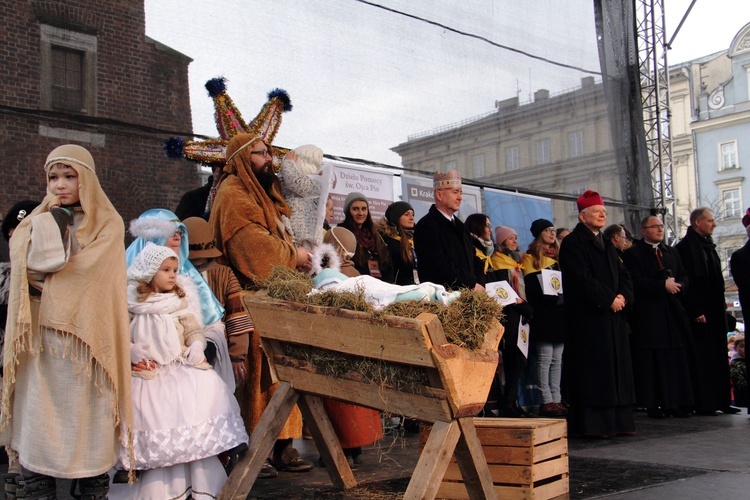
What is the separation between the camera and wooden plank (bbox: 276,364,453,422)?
3492mm

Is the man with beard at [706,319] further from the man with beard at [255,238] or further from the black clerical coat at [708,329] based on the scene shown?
the man with beard at [255,238]

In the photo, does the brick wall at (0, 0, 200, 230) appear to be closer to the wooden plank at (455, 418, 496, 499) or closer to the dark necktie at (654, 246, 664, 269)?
the wooden plank at (455, 418, 496, 499)

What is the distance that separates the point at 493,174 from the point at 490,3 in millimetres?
2059

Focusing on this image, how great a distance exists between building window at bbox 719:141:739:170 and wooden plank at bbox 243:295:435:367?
3613 centimetres

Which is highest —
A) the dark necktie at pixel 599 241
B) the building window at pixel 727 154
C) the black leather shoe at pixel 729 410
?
the building window at pixel 727 154

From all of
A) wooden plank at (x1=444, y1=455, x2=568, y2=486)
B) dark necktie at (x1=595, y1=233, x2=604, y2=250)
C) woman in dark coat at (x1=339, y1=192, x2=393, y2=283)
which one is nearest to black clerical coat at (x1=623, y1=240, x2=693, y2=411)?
dark necktie at (x1=595, y1=233, x2=604, y2=250)

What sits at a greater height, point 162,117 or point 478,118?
point 478,118

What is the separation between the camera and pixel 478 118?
970 cm

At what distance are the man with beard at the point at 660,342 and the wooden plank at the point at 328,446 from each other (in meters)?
4.42

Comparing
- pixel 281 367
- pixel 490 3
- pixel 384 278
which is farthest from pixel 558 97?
pixel 281 367

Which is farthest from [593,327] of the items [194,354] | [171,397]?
[171,397]

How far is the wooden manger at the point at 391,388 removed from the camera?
3.41 m

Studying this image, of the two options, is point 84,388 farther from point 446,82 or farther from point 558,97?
point 558,97

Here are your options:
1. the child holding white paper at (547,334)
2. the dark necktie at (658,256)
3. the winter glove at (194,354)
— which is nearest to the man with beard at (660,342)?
the dark necktie at (658,256)
